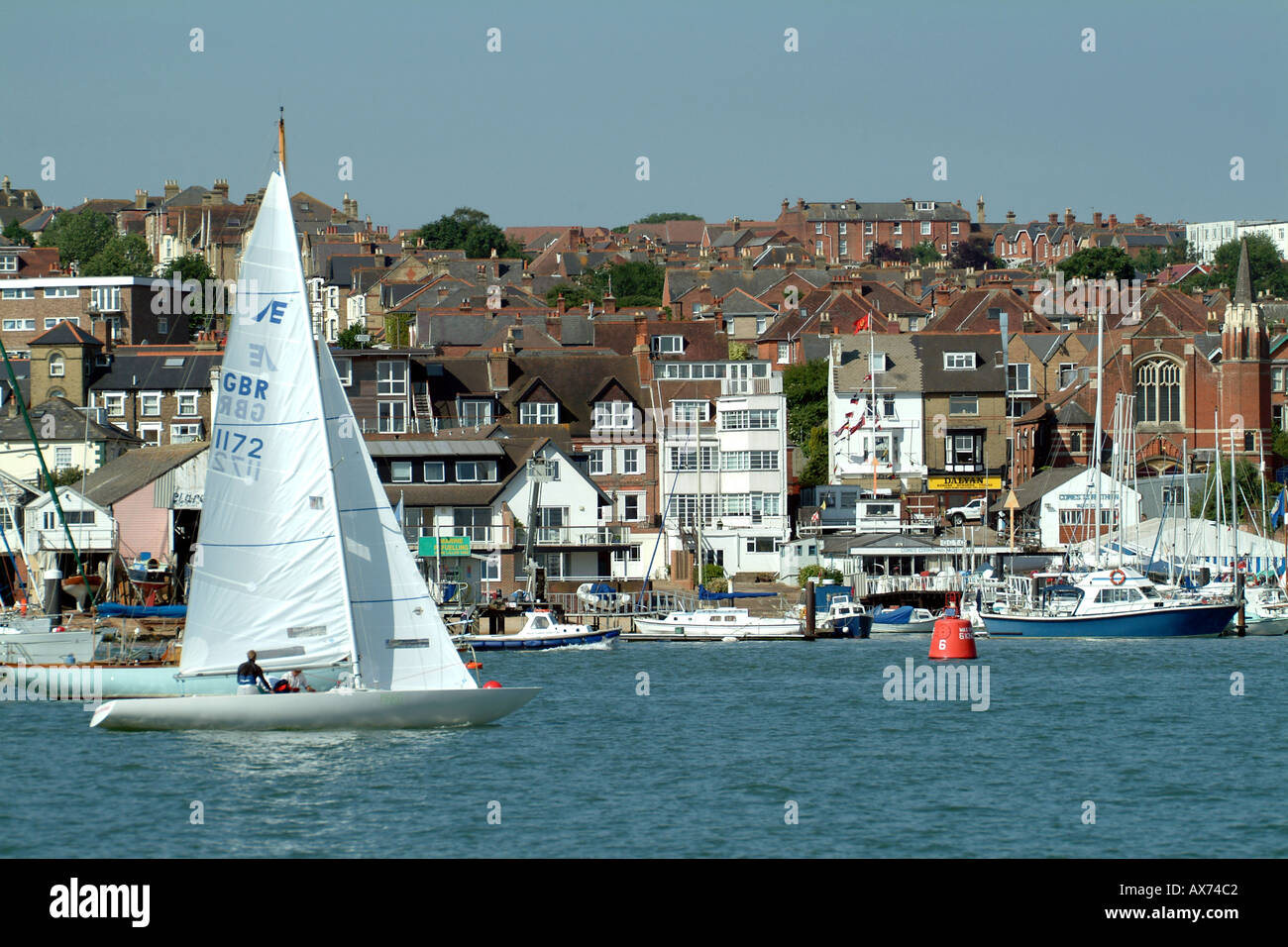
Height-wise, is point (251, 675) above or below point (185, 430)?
below

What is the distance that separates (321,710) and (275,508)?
3.99m

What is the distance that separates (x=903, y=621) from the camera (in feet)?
283

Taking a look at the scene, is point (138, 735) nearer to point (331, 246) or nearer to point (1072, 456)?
point (1072, 456)

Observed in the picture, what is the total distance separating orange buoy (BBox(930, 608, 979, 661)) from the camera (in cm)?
6556

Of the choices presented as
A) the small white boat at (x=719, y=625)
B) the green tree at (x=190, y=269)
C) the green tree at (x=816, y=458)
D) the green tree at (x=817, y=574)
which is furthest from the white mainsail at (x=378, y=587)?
the green tree at (x=190, y=269)

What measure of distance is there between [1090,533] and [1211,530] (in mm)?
7744

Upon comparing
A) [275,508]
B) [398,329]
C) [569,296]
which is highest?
[569,296]

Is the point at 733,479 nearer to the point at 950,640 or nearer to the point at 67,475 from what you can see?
the point at 950,640

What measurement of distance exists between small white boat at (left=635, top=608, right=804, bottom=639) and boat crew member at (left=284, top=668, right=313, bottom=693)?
41203mm

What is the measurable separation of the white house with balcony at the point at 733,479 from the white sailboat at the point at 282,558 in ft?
197

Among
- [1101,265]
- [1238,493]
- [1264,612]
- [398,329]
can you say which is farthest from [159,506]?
[1101,265]

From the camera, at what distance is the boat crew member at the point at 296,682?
36688 mm
